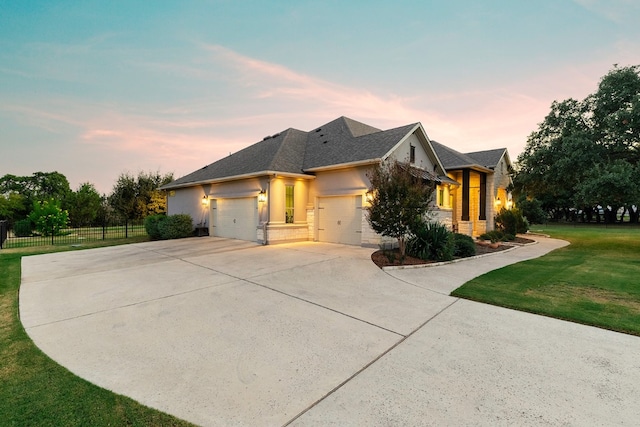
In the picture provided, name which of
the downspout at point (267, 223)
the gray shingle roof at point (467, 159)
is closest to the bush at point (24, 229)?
the downspout at point (267, 223)

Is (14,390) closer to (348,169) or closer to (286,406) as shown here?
(286,406)

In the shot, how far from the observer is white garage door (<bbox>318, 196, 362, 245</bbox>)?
1249 cm

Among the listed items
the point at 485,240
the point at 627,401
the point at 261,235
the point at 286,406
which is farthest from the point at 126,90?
the point at 485,240

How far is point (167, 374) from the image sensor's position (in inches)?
116

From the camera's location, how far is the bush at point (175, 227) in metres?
15.6

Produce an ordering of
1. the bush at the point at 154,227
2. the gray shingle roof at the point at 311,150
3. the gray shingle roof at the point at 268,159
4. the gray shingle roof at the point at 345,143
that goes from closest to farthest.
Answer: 1. the gray shingle roof at the point at 345,143
2. the gray shingle roof at the point at 311,150
3. the gray shingle roof at the point at 268,159
4. the bush at the point at 154,227

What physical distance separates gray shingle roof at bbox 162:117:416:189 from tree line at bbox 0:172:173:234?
11.2 meters

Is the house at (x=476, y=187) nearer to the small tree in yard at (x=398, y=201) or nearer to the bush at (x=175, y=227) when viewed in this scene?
the small tree in yard at (x=398, y=201)

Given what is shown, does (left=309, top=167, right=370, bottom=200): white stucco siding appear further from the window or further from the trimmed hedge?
the trimmed hedge

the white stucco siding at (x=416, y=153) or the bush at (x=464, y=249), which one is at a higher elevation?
the white stucco siding at (x=416, y=153)

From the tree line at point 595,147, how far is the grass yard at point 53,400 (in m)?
16.7

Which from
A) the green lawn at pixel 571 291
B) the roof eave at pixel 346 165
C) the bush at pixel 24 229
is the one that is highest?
the roof eave at pixel 346 165

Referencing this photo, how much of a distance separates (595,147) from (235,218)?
19.0 m

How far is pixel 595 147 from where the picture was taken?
12953 millimetres
